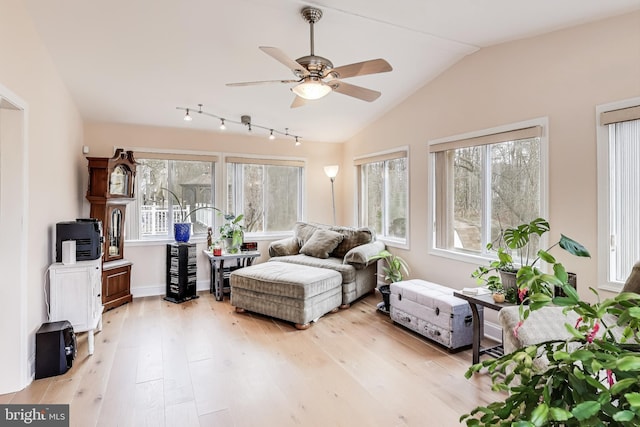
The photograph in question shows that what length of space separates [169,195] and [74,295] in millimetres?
2133

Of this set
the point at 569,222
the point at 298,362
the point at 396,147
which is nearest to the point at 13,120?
the point at 298,362

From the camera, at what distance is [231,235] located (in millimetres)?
4723

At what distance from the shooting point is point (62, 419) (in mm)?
2078

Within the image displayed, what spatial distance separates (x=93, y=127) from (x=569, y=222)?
17.1 ft

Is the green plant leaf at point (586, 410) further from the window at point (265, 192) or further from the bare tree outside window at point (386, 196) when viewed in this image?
the window at point (265, 192)

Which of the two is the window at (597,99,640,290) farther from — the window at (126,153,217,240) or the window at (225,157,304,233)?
the window at (126,153,217,240)

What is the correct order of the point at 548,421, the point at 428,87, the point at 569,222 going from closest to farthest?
1. the point at 548,421
2. the point at 569,222
3. the point at 428,87

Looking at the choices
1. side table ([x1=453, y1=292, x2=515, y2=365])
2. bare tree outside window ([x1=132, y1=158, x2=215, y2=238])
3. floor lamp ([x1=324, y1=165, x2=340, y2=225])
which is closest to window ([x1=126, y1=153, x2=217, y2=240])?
bare tree outside window ([x1=132, y1=158, x2=215, y2=238])

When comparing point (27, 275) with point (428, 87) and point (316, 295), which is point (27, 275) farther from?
point (428, 87)

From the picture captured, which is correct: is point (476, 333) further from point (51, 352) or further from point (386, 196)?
point (51, 352)

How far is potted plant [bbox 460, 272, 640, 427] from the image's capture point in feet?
1.57

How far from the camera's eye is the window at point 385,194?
4625 millimetres

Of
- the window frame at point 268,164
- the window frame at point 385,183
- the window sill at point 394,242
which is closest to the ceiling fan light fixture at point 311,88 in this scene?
the window frame at point 385,183

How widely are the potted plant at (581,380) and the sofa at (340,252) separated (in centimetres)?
356
